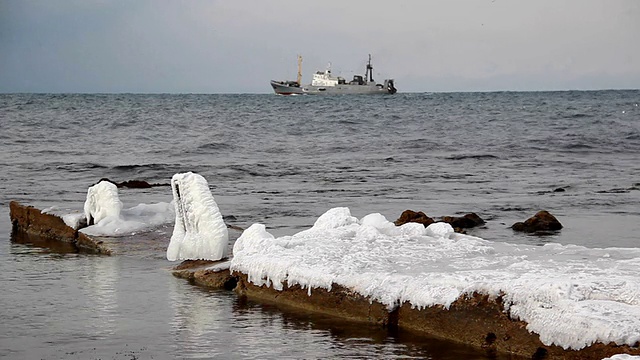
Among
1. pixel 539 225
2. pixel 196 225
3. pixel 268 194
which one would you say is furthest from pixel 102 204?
pixel 268 194

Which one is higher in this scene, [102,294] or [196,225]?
[196,225]

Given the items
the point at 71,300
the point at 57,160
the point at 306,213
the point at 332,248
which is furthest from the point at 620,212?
the point at 57,160

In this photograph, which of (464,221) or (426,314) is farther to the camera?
(464,221)

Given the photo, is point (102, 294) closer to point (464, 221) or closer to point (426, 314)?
point (426, 314)

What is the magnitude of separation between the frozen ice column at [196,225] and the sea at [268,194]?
Result: 1.22 feet

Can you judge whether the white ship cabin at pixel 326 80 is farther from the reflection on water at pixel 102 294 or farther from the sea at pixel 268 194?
the reflection on water at pixel 102 294

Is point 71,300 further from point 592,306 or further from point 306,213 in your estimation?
point 306,213

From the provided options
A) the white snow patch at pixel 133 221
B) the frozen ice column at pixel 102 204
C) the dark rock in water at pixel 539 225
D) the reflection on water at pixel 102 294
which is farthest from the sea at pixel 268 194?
the frozen ice column at pixel 102 204

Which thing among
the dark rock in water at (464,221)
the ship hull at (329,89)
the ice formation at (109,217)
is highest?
the ship hull at (329,89)

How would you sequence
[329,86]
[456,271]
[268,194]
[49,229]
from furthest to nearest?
[329,86] < [268,194] < [49,229] < [456,271]

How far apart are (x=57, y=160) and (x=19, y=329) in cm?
2200

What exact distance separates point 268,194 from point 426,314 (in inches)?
489

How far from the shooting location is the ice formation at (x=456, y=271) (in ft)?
21.8

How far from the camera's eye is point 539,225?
45.4 ft
